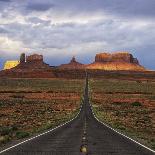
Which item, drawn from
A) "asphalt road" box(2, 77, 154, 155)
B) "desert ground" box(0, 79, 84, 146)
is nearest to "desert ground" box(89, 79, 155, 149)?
"asphalt road" box(2, 77, 154, 155)

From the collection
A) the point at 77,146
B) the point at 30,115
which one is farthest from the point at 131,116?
the point at 77,146

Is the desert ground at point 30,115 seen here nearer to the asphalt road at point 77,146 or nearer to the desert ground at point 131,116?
the asphalt road at point 77,146

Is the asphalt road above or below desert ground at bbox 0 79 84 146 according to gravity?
above

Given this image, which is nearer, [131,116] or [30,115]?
[30,115]

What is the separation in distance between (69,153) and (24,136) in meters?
11.7

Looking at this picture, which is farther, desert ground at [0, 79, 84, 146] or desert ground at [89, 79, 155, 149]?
desert ground at [89, 79, 155, 149]

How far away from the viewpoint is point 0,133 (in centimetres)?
3203

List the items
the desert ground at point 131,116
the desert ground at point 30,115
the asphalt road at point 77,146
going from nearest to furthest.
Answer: the asphalt road at point 77,146 < the desert ground at point 30,115 < the desert ground at point 131,116

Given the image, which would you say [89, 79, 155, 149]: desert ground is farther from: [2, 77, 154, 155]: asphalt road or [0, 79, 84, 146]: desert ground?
[0, 79, 84, 146]: desert ground

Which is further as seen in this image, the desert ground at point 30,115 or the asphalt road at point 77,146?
the desert ground at point 30,115

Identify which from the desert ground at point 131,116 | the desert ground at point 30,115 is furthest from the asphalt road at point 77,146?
the desert ground at point 30,115

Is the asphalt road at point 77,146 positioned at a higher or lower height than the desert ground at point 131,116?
higher

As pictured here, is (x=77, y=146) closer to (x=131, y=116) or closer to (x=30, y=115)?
(x=30, y=115)

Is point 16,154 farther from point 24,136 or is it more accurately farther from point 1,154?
point 24,136
